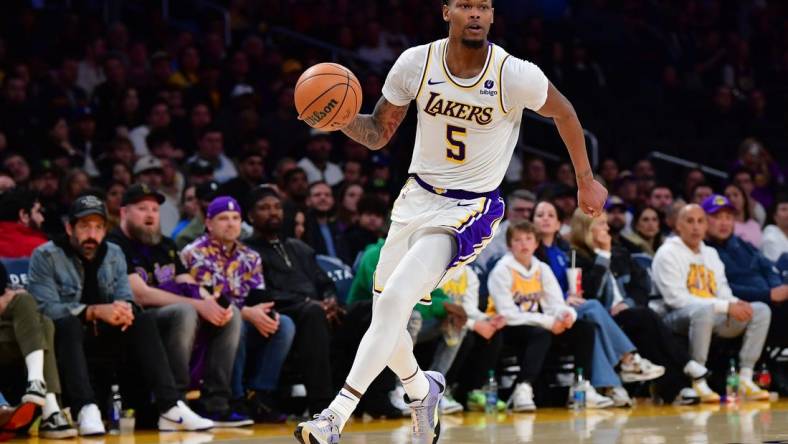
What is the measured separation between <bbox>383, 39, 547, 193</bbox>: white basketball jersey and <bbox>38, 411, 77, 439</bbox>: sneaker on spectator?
118 inches

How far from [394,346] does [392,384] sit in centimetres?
341

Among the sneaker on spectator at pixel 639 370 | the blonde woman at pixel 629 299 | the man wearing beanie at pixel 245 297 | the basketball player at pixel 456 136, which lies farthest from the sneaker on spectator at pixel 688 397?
the basketball player at pixel 456 136

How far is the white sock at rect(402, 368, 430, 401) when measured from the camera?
270 inches

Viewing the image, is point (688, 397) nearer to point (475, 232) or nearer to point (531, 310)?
point (531, 310)

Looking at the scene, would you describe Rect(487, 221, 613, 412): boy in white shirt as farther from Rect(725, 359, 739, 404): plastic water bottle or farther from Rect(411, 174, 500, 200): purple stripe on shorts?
Rect(411, 174, 500, 200): purple stripe on shorts

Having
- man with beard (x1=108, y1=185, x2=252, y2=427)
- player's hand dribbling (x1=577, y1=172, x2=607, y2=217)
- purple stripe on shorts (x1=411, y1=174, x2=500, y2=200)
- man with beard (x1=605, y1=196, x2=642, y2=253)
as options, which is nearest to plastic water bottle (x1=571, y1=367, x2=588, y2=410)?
man with beard (x1=605, y1=196, x2=642, y2=253)

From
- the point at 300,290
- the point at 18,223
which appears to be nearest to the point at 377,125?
the point at 300,290

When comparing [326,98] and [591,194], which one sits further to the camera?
[591,194]

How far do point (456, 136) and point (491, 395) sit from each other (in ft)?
12.7

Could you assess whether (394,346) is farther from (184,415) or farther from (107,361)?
(107,361)

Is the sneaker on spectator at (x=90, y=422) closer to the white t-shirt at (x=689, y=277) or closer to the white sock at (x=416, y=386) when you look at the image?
the white sock at (x=416, y=386)

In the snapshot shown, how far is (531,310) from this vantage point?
10602 millimetres

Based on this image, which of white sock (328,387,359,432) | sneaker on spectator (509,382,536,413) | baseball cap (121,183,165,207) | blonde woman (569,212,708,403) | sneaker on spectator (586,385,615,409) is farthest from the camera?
blonde woman (569,212,708,403)

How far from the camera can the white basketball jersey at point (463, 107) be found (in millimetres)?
6598
